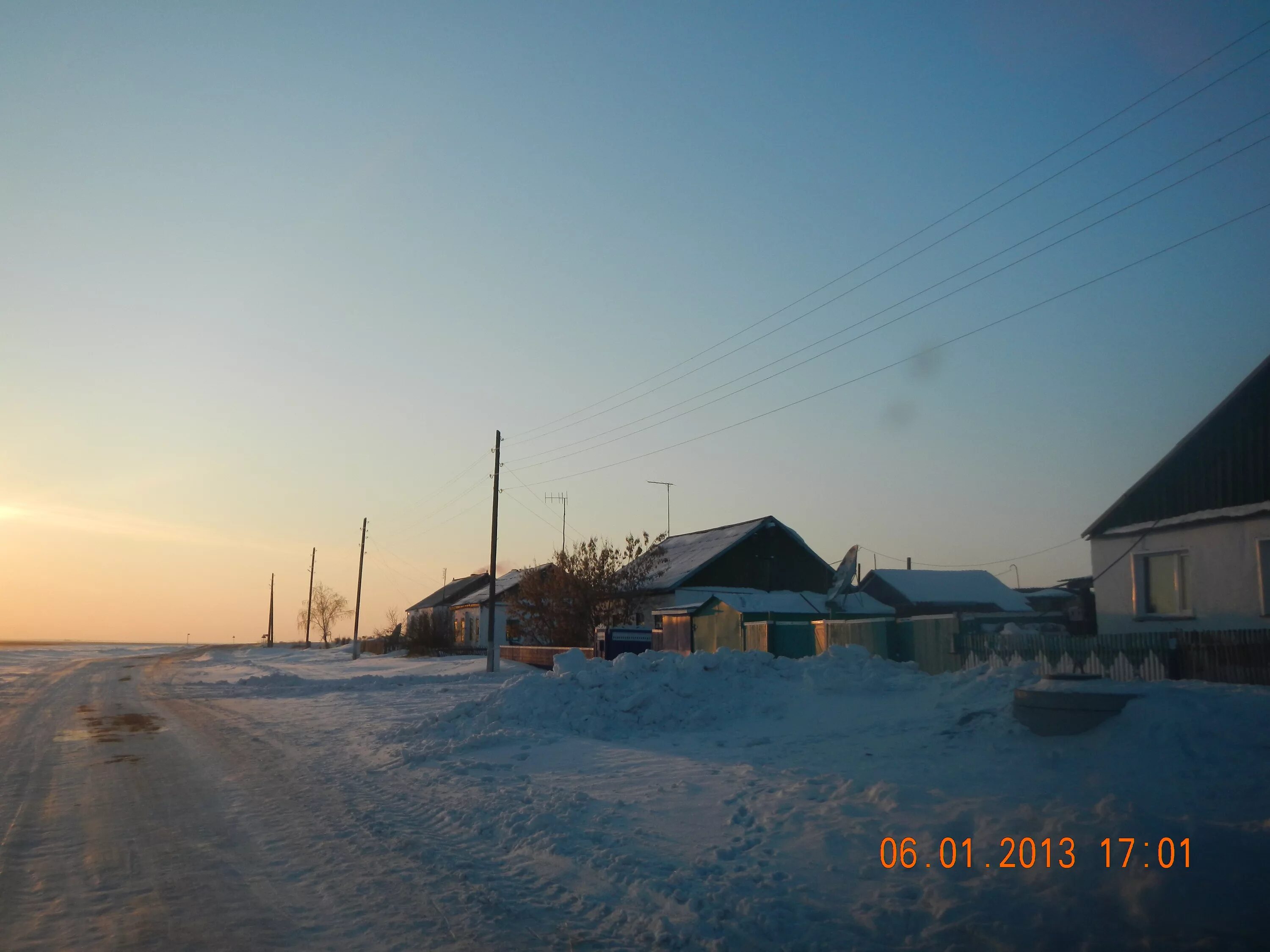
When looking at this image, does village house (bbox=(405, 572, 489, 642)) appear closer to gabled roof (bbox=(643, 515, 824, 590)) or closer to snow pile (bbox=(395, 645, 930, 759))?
gabled roof (bbox=(643, 515, 824, 590))

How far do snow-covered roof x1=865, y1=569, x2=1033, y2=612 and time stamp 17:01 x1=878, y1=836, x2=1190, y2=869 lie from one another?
128 feet

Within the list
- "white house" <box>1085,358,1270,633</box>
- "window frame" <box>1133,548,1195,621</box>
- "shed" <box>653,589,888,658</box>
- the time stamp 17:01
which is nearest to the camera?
the time stamp 17:01

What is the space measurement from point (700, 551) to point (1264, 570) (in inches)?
1162

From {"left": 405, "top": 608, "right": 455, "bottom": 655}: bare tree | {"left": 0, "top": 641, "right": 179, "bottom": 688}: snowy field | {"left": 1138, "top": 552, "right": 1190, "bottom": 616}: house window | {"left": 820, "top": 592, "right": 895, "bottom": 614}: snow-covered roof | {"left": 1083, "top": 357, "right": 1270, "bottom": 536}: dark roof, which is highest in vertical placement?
{"left": 1083, "top": 357, "right": 1270, "bottom": 536}: dark roof

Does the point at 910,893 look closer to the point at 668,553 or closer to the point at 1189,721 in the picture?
the point at 1189,721

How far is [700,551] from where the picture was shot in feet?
149

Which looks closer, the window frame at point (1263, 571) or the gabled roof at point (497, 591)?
the window frame at point (1263, 571)

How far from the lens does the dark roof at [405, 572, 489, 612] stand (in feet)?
249

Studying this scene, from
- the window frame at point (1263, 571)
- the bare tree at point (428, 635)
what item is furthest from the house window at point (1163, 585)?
the bare tree at point (428, 635)

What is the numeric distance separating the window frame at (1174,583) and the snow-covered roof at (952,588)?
78.5ft

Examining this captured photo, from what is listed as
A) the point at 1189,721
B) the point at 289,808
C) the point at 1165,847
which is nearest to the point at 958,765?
the point at 1189,721

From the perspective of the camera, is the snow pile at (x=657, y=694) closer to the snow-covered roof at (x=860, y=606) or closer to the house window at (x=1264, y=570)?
the house window at (x=1264, y=570)

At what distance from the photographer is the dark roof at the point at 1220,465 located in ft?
60.2

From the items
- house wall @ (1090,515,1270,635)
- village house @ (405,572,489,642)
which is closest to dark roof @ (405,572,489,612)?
village house @ (405,572,489,642)
